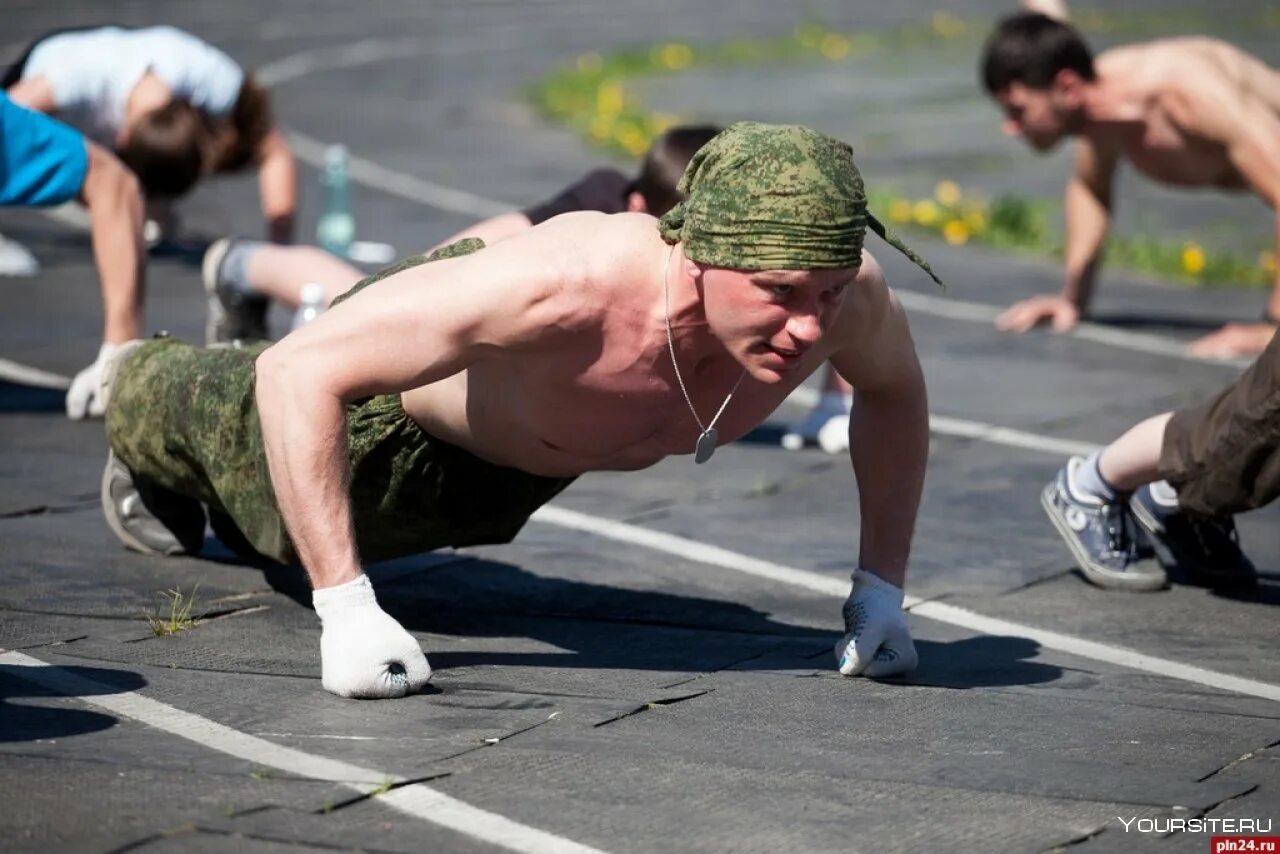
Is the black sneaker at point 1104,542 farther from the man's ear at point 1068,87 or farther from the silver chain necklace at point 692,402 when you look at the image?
the man's ear at point 1068,87

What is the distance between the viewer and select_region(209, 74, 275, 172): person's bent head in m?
8.59

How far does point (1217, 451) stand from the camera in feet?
17.0

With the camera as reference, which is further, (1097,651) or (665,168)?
(665,168)

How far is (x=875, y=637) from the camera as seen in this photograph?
4.56 meters

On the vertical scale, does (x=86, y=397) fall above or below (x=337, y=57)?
above

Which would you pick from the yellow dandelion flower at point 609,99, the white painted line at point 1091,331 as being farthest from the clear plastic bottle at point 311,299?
the yellow dandelion flower at point 609,99

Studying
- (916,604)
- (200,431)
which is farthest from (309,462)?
(916,604)

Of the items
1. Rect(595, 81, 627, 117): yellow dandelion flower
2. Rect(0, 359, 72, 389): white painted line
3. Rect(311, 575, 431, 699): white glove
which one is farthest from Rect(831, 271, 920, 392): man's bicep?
Rect(595, 81, 627, 117): yellow dandelion flower

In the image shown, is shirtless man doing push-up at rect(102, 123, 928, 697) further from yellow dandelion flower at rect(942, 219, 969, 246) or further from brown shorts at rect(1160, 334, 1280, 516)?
yellow dandelion flower at rect(942, 219, 969, 246)

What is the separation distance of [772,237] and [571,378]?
0.60 m

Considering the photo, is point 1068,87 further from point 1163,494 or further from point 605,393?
point 605,393

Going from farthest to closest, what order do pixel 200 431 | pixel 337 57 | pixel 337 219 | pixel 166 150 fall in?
pixel 337 57 < pixel 337 219 < pixel 166 150 < pixel 200 431

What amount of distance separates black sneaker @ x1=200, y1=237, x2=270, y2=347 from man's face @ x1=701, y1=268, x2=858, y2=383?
3579 millimetres

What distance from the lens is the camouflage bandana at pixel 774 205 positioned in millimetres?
3865
